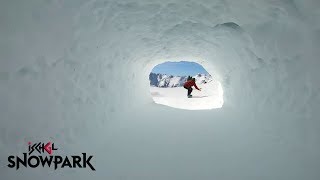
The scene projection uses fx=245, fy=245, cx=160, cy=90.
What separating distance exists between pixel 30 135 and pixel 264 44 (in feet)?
12.4

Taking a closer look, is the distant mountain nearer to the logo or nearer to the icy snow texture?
the icy snow texture

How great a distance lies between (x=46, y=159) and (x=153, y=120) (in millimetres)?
3463

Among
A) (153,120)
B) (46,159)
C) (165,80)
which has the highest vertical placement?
(165,80)

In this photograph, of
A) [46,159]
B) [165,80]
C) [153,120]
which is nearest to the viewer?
[46,159]

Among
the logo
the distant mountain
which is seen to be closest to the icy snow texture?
the logo

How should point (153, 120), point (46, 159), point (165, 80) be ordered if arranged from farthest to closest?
1. point (165, 80)
2. point (153, 120)
3. point (46, 159)

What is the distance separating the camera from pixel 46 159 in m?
2.92

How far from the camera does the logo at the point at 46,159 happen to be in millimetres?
2455

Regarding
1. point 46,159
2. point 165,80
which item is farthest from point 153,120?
point 165,80

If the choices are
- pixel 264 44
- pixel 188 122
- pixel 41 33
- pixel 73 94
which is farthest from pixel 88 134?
pixel 264 44

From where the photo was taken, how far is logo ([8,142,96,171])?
246 cm

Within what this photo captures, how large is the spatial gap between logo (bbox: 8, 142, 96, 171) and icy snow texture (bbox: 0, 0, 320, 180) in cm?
8

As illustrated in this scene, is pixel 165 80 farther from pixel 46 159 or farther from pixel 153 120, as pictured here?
pixel 46 159

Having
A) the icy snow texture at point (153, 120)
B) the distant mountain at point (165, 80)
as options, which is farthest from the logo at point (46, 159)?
the distant mountain at point (165, 80)
